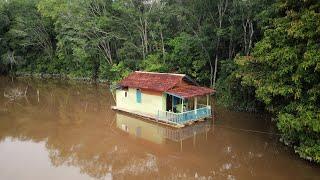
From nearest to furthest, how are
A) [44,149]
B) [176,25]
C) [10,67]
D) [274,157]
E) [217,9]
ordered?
[274,157] → [44,149] → [217,9] → [176,25] → [10,67]

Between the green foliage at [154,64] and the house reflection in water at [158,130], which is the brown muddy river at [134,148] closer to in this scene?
the house reflection in water at [158,130]

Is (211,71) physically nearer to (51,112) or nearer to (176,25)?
(176,25)

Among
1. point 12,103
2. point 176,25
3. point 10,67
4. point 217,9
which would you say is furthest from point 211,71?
point 10,67

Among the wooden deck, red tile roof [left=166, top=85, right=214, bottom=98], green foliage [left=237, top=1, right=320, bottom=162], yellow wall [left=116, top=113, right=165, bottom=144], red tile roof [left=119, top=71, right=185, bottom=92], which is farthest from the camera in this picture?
red tile roof [left=119, top=71, right=185, bottom=92]

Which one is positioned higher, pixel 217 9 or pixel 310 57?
pixel 217 9

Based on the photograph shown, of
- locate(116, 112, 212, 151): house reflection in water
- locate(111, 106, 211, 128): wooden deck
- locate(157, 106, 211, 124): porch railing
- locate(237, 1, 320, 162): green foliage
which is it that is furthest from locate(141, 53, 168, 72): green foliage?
locate(237, 1, 320, 162): green foliage

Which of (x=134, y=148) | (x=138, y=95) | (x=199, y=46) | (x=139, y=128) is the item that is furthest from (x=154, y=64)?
(x=134, y=148)

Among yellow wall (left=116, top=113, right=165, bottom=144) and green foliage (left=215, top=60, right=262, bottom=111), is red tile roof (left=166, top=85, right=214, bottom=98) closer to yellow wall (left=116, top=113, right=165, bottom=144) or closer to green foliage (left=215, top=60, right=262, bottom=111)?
yellow wall (left=116, top=113, right=165, bottom=144)
